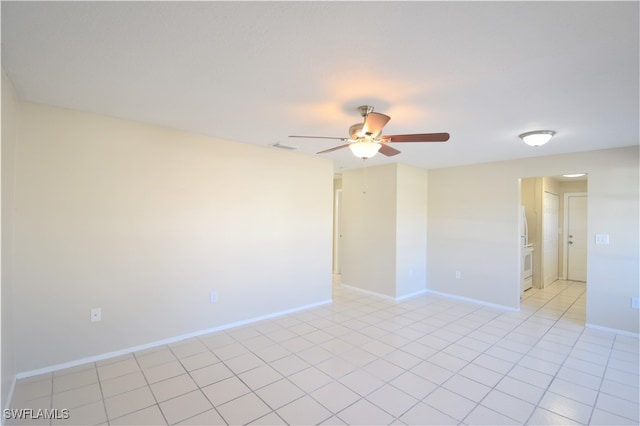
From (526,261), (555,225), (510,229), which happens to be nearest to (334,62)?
(510,229)

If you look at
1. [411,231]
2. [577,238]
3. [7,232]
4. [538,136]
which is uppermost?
[538,136]

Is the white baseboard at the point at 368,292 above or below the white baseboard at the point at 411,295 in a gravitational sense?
above

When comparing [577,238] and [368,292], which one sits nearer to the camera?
[368,292]

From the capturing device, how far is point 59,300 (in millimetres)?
2590

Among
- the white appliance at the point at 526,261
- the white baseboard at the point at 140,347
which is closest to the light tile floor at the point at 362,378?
the white baseboard at the point at 140,347

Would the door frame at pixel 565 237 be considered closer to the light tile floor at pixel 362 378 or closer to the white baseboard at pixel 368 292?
the light tile floor at pixel 362 378

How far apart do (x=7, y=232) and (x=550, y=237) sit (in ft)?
26.4

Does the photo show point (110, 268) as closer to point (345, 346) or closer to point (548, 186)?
point (345, 346)

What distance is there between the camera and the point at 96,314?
2.76 metres

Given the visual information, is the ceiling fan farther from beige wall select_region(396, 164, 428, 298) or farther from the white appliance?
the white appliance

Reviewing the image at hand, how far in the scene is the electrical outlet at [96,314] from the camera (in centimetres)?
274

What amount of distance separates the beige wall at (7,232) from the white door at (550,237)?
7.42 meters

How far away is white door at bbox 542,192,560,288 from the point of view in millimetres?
5867

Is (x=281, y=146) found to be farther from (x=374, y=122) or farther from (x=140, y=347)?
(x=140, y=347)
